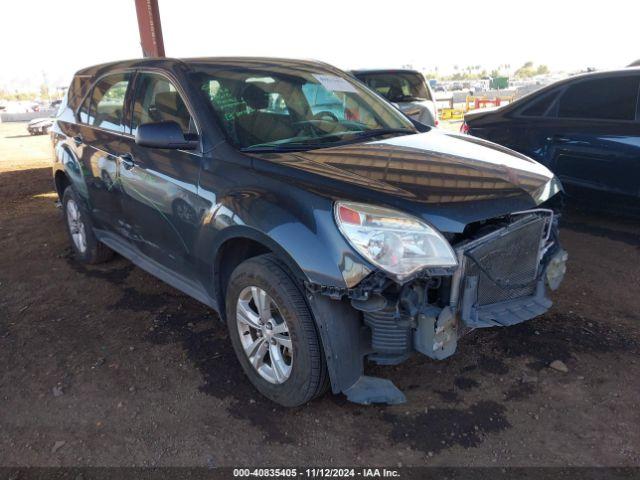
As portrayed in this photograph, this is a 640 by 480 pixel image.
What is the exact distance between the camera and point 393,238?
89.0 inches

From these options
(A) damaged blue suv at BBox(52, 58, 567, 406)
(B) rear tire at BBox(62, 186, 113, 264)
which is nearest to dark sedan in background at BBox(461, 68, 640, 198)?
(A) damaged blue suv at BBox(52, 58, 567, 406)

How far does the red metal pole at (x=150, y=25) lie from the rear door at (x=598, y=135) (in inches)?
306

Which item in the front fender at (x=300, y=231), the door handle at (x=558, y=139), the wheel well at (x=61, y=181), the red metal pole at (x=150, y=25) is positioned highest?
the red metal pole at (x=150, y=25)

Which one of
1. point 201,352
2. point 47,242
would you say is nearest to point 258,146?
point 201,352

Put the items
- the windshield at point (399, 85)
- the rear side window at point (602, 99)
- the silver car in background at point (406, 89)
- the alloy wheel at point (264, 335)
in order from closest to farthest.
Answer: the alloy wheel at point (264, 335), the rear side window at point (602, 99), the silver car in background at point (406, 89), the windshield at point (399, 85)

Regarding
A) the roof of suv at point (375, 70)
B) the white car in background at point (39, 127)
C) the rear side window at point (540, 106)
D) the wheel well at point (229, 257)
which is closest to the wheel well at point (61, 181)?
the wheel well at point (229, 257)

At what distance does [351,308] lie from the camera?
7.79 ft

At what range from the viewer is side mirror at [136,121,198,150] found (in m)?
2.86

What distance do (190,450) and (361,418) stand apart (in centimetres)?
87

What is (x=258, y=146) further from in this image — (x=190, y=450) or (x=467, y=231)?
(x=190, y=450)

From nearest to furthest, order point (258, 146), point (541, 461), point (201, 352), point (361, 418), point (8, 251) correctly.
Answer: point (541, 461) → point (361, 418) → point (258, 146) → point (201, 352) → point (8, 251)

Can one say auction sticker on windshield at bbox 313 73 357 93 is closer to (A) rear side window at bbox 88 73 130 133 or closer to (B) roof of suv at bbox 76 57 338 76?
(B) roof of suv at bbox 76 57 338 76

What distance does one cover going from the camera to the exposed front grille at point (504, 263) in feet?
7.99

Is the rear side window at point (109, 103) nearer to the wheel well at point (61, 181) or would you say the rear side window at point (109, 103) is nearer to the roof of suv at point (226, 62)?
the roof of suv at point (226, 62)
